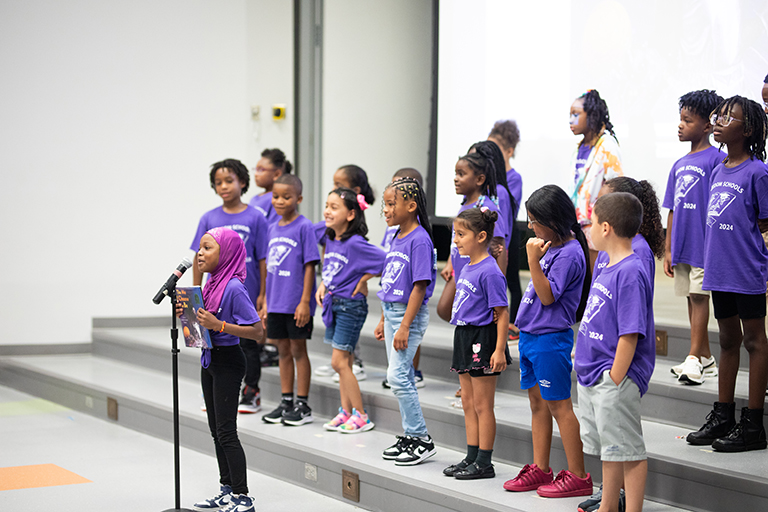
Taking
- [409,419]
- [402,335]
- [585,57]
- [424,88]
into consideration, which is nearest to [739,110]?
[402,335]

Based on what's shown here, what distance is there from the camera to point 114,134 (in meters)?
6.71

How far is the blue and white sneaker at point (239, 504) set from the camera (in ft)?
10.6

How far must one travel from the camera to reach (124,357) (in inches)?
245

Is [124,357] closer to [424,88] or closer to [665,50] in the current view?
[424,88]

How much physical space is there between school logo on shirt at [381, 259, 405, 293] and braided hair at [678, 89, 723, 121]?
143 cm

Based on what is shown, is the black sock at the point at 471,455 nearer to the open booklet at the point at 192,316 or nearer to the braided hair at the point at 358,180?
the open booklet at the point at 192,316

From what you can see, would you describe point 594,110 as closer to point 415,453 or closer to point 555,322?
point 555,322

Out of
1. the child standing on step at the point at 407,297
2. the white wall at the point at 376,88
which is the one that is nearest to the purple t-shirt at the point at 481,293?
the child standing on step at the point at 407,297

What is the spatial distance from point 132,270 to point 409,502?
4.36 m

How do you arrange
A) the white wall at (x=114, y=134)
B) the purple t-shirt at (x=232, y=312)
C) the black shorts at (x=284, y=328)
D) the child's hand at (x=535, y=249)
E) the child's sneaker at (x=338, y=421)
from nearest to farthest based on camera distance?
the child's hand at (x=535, y=249) < the purple t-shirt at (x=232, y=312) < the child's sneaker at (x=338, y=421) < the black shorts at (x=284, y=328) < the white wall at (x=114, y=134)

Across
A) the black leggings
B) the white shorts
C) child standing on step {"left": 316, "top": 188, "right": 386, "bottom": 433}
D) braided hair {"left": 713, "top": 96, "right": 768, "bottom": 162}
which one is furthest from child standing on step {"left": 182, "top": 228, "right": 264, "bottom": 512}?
braided hair {"left": 713, "top": 96, "right": 768, "bottom": 162}

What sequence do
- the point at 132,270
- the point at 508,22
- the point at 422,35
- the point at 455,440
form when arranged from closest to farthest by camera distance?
the point at 455,440, the point at 508,22, the point at 132,270, the point at 422,35

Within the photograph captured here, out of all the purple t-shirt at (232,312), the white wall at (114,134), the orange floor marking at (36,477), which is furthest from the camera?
the white wall at (114,134)

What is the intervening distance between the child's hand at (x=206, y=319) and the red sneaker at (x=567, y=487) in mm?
1370
